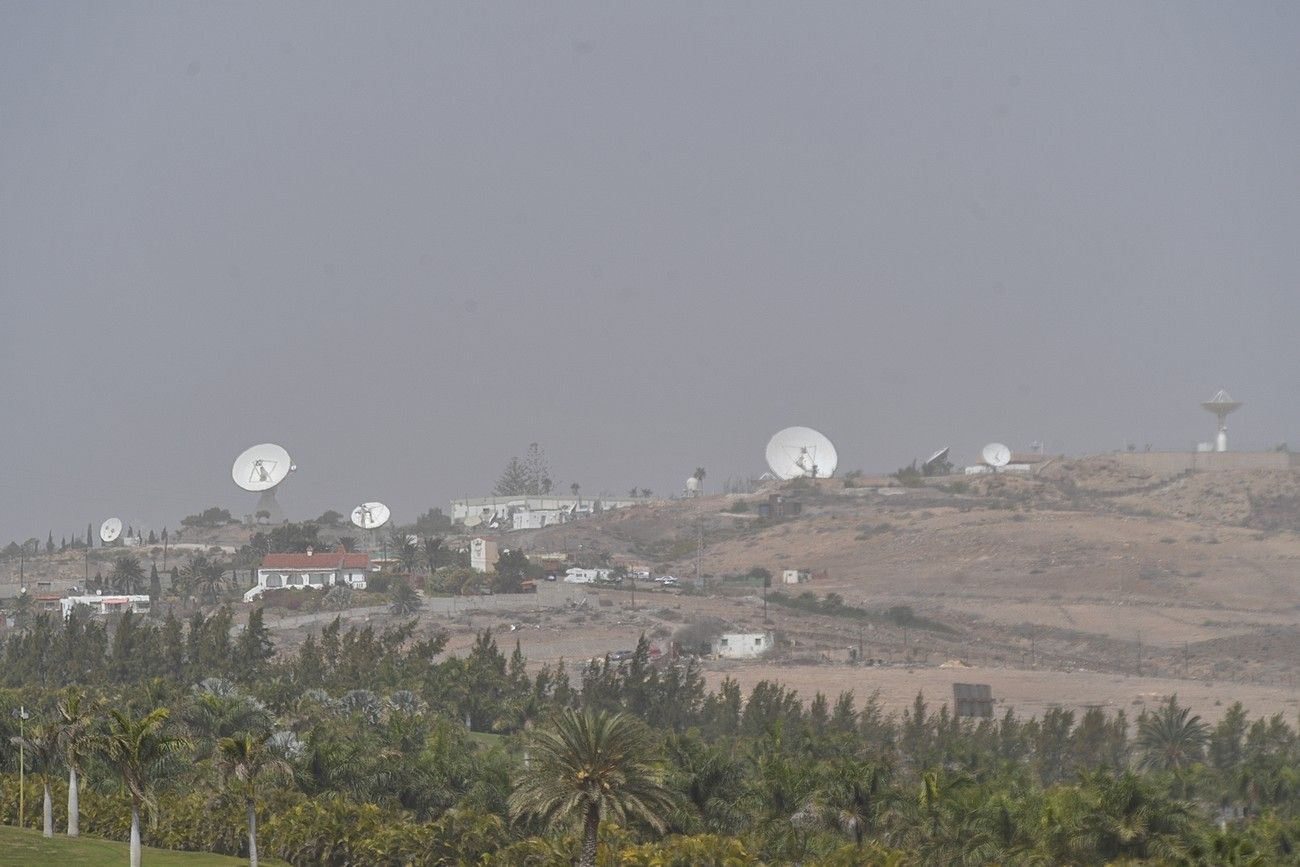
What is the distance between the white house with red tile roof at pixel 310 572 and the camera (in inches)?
6708

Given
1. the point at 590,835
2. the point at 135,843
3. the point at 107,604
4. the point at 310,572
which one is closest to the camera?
the point at 590,835

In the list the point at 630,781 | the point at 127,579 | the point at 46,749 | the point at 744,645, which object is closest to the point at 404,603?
the point at 744,645

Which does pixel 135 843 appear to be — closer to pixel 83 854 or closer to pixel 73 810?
pixel 83 854

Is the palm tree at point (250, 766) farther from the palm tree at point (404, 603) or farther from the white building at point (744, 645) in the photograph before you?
the palm tree at point (404, 603)

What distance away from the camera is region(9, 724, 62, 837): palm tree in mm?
59438

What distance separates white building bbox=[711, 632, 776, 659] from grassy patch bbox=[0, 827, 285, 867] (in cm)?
7686

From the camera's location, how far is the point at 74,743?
6000 cm

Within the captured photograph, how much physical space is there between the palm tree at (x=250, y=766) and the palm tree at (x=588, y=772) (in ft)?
29.2

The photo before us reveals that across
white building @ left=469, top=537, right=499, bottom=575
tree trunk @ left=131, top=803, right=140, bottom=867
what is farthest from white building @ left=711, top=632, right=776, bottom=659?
tree trunk @ left=131, top=803, right=140, bottom=867

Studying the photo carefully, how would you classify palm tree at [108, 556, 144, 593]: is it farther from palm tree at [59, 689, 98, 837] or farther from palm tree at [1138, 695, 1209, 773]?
palm tree at [1138, 695, 1209, 773]

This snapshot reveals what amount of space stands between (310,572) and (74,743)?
11381cm

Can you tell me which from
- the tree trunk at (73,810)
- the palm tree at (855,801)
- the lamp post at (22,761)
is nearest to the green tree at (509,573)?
the lamp post at (22,761)

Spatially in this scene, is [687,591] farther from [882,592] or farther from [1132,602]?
[1132,602]

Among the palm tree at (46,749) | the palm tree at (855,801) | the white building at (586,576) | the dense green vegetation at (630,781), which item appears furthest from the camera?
the white building at (586,576)
